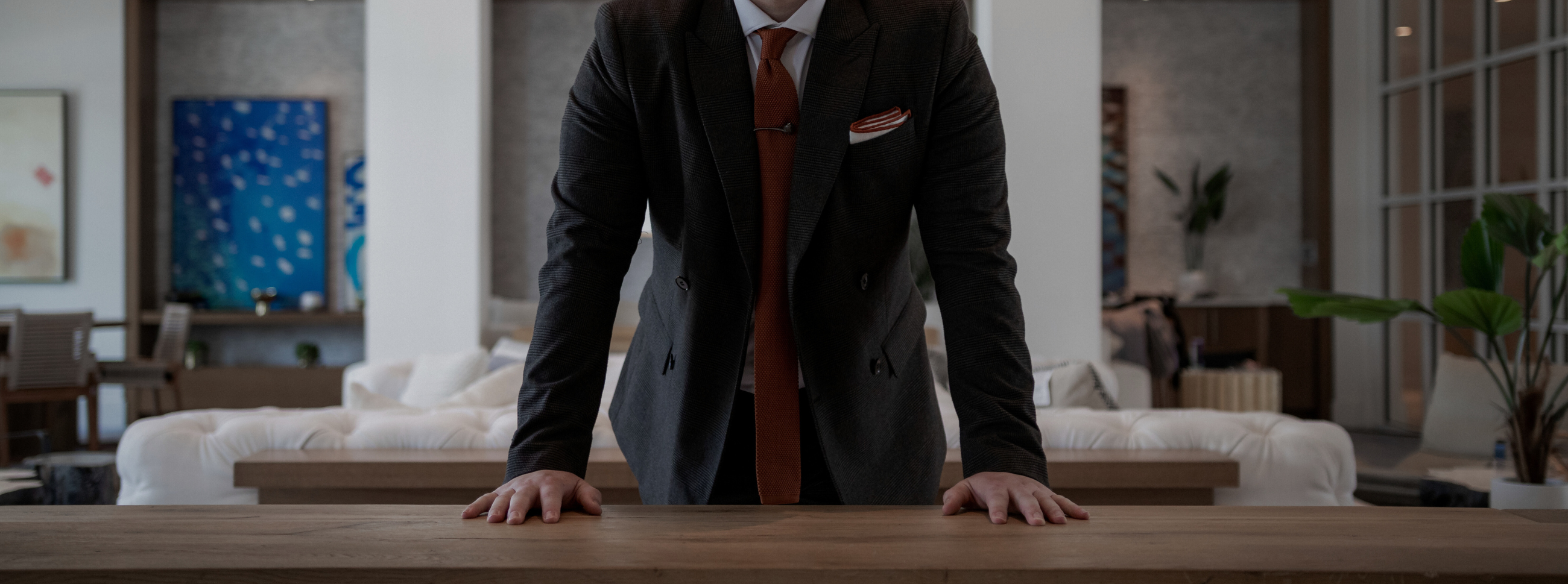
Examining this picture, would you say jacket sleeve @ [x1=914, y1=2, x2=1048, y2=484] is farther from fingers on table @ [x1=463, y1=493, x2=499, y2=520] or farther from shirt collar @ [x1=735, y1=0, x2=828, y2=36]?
fingers on table @ [x1=463, y1=493, x2=499, y2=520]

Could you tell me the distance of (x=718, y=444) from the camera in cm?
115

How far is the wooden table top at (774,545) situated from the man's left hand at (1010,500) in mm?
17

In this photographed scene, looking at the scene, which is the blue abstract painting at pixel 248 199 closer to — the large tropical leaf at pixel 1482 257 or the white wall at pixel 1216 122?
the white wall at pixel 1216 122

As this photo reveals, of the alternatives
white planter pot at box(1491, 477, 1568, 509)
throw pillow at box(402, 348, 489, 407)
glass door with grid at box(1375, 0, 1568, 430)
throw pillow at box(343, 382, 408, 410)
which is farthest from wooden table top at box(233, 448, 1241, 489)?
glass door with grid at box(1375, 0, 1568, 430)

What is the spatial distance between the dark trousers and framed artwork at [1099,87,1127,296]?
6.82m

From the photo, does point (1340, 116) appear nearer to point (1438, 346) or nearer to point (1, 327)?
point (1438, 346)

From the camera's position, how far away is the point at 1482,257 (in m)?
2.89

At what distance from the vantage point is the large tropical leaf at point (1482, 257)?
2885mm

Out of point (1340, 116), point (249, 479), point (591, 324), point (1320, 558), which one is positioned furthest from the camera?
point (1340, 116)

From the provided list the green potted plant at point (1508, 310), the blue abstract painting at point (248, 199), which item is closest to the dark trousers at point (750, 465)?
the green potted plant at point (1508, 310)

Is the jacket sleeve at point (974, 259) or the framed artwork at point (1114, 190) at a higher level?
the framed artwork at point (1114, 190)

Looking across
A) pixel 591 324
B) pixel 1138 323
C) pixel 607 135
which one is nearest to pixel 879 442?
pixel 591 324

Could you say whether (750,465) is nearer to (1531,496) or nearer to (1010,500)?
(1010,500)

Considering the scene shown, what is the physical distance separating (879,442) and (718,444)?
7.4 inches
